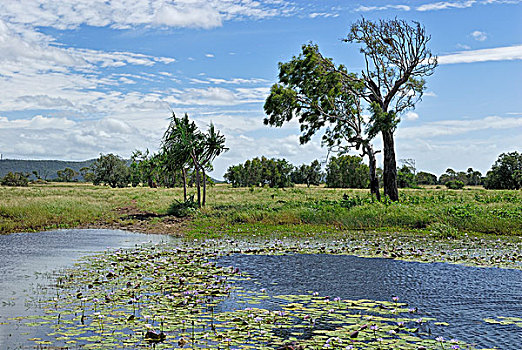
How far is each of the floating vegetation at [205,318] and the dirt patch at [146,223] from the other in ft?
34.5

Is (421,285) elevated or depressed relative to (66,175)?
depressed

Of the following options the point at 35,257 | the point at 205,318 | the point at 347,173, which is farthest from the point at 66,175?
the point at 205,318

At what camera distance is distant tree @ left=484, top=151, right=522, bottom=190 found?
7806cm

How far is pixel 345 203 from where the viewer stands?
90.9 ft

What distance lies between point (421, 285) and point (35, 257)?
11.4 metres

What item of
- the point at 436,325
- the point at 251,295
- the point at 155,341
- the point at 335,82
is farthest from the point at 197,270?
the point at 335,82

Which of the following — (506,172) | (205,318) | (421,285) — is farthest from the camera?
(506,172)

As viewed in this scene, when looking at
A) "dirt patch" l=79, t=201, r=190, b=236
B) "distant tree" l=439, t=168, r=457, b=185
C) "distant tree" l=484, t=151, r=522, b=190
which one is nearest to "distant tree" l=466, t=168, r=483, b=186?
"distant tree" l=439, t=168, r=457, b=185

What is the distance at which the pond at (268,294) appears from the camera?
7148 millimetres

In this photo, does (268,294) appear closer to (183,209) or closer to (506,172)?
(183,209)

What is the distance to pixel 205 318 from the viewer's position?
25.2ft

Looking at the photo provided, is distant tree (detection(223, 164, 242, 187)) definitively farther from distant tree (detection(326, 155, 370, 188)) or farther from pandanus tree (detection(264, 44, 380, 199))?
pandanus tree (detection(264, 44, 380, 199))

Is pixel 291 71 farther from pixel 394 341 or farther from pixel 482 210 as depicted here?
pixel 394 341

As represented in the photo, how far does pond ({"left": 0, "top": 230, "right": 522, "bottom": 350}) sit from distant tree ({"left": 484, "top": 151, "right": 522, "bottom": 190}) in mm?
75535
